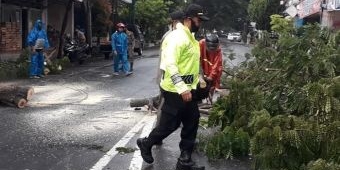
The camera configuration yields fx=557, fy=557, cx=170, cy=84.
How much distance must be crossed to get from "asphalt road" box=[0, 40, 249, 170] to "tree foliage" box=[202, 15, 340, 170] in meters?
0.82

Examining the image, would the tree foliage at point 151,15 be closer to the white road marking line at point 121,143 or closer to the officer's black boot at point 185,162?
the white road marking line at point 121,143

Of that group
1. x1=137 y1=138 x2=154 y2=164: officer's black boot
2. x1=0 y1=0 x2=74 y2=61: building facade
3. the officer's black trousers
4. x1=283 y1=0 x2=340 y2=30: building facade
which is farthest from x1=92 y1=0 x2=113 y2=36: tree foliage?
the officer's black trousers

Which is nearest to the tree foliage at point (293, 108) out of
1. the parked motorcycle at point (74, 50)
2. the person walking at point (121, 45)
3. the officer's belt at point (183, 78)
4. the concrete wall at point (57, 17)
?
the officer's belt at point (183, 78)

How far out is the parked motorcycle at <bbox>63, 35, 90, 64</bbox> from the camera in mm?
23000

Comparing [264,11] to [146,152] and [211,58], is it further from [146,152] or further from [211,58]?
[146,152]

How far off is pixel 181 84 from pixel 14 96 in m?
6.07

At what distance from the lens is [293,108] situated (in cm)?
633

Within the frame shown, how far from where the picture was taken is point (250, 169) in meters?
6.52

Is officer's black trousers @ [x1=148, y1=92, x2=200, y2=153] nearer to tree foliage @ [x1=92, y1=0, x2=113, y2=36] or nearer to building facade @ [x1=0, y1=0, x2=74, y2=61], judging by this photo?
building facade @ [x1=0, y1=0, x2=74, y2=61]

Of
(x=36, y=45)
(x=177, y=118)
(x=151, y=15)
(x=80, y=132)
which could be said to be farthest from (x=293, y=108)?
(x=151, y=15)

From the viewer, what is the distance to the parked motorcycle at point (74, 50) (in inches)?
906

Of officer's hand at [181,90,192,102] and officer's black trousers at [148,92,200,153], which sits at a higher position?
officer's hand at [181,90,192,102]

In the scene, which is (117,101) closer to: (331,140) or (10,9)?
(331,140)

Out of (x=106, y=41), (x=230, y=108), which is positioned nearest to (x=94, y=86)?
(x=230, y=108)
